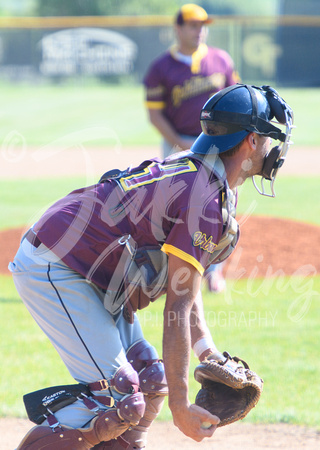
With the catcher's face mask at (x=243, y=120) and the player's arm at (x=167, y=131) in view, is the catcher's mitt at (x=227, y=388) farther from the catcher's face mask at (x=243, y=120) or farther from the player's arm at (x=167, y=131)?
the player's arm at (x=167, y=131)

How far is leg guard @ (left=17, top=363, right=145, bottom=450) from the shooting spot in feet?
8.80

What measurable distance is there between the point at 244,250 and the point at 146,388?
4571mm

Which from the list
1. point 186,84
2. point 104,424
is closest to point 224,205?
point 104,424

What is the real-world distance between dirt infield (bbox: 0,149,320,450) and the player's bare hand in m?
1.14

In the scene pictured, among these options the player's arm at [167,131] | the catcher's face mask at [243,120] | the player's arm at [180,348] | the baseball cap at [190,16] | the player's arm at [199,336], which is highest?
the catcher's face mask at [243,120]

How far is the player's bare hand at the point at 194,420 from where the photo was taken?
8.02ft

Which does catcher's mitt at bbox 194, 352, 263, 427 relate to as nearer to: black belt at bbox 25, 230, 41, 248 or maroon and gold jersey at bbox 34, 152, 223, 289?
maroon and gold jersey at bbox 34, 152, 223, 289

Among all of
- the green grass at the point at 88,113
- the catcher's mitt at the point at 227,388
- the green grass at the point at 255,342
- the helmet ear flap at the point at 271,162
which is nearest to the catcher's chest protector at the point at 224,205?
the helmet ear flap at the point at 271,162

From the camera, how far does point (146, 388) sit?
2.97 m

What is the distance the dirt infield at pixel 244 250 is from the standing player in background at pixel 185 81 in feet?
2.86

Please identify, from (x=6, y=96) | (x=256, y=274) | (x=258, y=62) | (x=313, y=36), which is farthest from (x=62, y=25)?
(x=256, y=274)

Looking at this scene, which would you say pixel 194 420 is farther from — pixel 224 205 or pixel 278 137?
pixel 278 137

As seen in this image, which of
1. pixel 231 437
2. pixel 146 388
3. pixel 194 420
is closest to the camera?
pixel 194 420

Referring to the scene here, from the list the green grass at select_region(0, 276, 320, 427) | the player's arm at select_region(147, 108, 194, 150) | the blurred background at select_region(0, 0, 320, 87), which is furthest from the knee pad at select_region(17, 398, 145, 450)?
the blurred background at select_region(0, 0, 320, 87)
